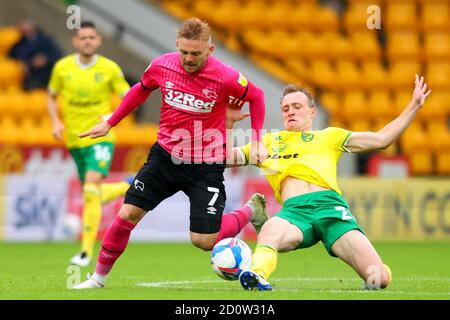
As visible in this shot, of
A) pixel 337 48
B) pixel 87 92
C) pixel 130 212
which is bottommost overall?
pixel 130 212

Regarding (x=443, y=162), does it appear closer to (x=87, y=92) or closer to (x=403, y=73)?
(x=403, y=73)

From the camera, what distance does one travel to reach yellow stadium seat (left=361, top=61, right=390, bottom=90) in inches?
792

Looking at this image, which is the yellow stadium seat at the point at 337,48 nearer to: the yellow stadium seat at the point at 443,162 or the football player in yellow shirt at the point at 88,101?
the yellow stadium seat at the point at 443,162

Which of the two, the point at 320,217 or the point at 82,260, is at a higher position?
the point at 320,217

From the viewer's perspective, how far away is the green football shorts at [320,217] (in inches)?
313

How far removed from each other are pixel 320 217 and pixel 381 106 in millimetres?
11878

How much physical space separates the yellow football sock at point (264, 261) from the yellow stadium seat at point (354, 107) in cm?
1199

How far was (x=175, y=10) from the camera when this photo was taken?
65.7ft

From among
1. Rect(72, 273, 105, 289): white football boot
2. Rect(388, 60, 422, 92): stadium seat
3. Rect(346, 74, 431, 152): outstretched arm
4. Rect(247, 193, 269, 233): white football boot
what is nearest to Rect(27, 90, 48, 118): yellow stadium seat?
Rect(388, 60, 422, 92): stadium seat

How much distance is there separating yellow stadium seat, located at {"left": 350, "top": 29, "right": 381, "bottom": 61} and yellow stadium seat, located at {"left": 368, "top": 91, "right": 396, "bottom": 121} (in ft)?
3.26

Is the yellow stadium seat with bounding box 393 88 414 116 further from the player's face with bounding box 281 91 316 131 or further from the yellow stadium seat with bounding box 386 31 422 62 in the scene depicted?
the player's face with bounding box 281 91 316 131

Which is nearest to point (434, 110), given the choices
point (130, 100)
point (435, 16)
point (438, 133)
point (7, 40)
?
point (438, 133)

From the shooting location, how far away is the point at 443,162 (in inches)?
752

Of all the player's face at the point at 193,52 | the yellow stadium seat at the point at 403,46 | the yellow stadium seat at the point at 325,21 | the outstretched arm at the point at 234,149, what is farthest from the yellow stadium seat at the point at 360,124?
the player's face at the point at 193,52
